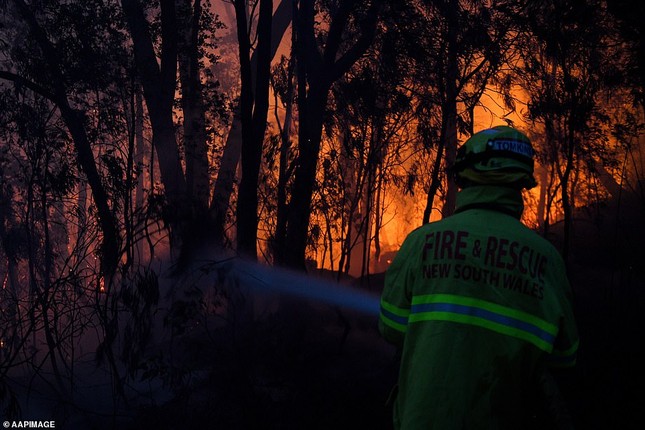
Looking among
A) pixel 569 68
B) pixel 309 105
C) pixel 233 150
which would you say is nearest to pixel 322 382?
pixel 309 105

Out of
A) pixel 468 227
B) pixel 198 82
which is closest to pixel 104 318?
pixel 468 227

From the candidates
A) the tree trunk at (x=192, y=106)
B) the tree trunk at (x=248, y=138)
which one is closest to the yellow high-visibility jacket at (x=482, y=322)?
the tree trunk at (x=248, y=138)

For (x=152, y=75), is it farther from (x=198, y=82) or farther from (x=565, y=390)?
(x=565, y=390)

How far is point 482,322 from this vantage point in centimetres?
205

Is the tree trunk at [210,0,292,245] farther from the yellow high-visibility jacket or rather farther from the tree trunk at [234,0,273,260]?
the yellow high-visibility jacket

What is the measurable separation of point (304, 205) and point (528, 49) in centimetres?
711

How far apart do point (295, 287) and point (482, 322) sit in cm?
808

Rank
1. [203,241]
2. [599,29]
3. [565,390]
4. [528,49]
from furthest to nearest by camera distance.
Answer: [528,49]
[599,29]
[203,241]
[565,390]

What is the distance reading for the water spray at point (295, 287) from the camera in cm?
802

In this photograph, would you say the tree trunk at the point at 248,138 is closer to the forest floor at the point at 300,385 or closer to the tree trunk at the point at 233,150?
the forest floor at the point at 300,385

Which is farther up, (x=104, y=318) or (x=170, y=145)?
(x=170, y=145)

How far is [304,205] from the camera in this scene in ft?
31.9

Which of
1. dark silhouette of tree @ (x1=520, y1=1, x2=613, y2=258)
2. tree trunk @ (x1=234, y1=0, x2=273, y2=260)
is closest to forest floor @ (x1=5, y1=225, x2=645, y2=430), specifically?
tree trunk @ (x1=234, y1=0, x2=273, y2=260)

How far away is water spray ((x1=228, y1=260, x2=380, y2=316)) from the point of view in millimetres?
8023
